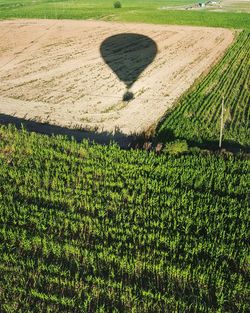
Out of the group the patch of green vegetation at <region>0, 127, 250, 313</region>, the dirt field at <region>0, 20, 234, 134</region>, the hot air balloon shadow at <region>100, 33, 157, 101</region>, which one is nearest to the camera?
the patch of green vegetation at <region>0, 127, 250, 313</region>

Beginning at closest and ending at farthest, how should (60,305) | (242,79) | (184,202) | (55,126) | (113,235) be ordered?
(60,305) → (113,235) → (184,202) → (55,126) → (242,79)

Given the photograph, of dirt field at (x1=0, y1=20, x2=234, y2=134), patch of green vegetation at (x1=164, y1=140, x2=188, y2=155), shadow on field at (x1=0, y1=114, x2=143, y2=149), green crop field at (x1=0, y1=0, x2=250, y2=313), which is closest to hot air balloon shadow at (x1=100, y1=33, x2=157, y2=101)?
dirt field at (x1=0, y1=20, x2=234, y2=134)

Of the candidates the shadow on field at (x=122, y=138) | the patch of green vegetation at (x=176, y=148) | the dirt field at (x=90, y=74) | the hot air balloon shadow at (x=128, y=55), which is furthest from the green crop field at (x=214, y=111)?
the hot air balloon shadow at (x=128, y=55)

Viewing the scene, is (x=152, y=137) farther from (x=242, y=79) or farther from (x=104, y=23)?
(x=104, y=23)

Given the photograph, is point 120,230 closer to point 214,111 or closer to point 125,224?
point 125,224

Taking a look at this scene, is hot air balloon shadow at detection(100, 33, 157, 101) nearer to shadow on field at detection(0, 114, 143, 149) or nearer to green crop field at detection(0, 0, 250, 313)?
shadow on field at detection(0, 114, 143, 149)

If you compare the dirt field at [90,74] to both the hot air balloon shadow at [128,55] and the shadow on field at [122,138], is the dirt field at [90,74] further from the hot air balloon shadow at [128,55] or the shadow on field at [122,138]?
the shadow on field at [122,138]

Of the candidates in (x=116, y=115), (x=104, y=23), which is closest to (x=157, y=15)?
(x=104, y=23)
